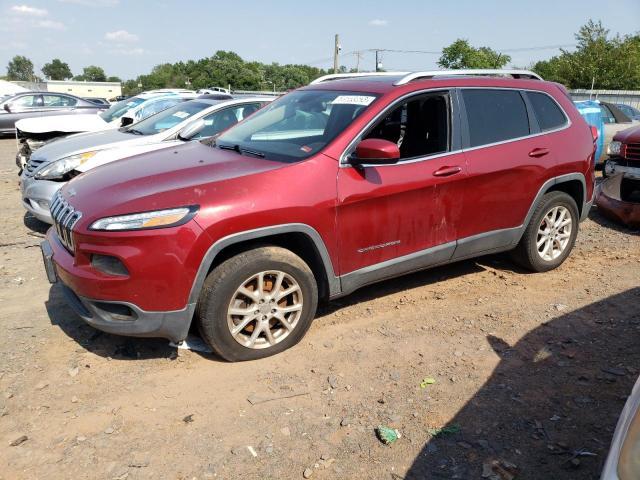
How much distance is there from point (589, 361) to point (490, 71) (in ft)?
8.33

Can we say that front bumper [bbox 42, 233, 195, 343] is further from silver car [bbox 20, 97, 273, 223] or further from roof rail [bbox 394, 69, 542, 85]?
silver car [bbox 20, 97, 273, 223]

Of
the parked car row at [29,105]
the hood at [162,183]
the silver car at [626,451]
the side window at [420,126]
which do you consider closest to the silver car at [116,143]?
the hood at [162,183]

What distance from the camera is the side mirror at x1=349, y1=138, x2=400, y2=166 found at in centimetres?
346

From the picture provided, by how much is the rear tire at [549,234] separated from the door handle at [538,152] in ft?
1.35

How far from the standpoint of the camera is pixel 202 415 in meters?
2.96

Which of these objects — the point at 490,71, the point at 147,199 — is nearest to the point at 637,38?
the point at 490,71

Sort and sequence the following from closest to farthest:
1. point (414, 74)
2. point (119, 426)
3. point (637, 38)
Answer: point (119, 426), point (414, 74), point (637, 38)

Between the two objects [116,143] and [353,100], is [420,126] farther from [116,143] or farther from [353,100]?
[116,143]

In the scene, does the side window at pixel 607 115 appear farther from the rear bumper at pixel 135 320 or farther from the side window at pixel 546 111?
the rear bumper at pixel 135 320

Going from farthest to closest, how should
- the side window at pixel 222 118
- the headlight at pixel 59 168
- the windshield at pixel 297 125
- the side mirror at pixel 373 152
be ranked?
1. the side window at pixel 222 118
2. the headlight at pixel 59 168
3. the windshield at pixel 297 125
4. the side mirror at pixel 373 152

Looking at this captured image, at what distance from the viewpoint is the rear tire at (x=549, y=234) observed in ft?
15.6

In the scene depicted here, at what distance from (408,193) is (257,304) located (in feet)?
4.44

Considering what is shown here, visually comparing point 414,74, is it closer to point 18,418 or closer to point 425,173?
point 425,173

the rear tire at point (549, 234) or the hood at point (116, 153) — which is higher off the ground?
the hood at point (116, 153)
